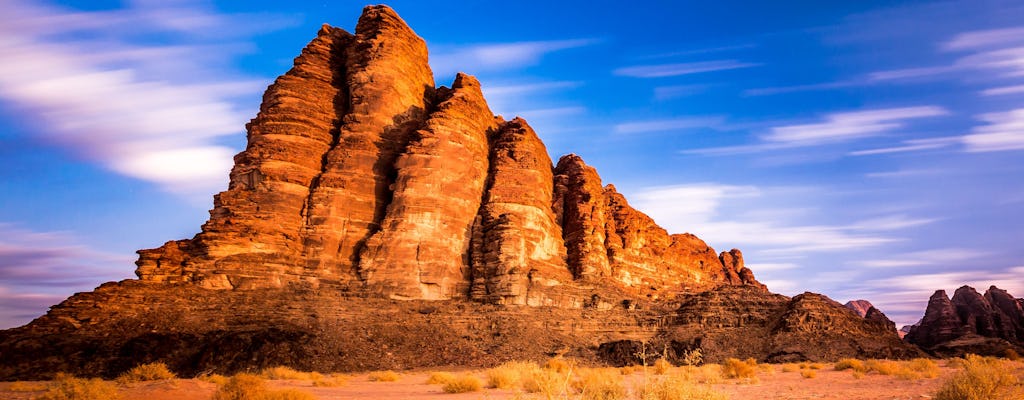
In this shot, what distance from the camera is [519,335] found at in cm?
4775

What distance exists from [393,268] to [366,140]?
15.0 m

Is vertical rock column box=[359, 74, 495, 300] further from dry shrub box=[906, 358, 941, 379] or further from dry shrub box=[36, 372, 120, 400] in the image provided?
dry shrub box=[36, 372, 120, 400]

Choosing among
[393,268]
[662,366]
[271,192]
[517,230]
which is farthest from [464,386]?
[271,192]

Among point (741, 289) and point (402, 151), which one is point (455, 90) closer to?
point (402, 151)

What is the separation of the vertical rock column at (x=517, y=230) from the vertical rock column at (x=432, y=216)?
6.20ft

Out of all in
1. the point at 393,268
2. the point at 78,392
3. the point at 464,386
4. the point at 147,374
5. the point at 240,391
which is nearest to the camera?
the point at 240,391

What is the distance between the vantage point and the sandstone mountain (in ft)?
130

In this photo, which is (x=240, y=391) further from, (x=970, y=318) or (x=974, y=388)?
(x=970, y=318)

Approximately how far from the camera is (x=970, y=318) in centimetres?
8600

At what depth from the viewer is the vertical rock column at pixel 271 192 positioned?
47.6 m

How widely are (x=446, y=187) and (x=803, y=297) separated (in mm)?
37854

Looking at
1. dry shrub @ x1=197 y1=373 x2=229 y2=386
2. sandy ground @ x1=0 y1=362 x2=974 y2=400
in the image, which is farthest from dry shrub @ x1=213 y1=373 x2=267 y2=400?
dry shrub @ x1=197 y1=373 x2=229 y2=386

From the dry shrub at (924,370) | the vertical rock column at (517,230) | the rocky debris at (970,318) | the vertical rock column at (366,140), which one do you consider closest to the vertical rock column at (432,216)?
the vertical rock column at (517,230)

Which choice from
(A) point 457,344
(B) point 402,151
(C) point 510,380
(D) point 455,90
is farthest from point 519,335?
(D) point 455,90
